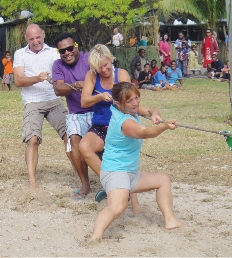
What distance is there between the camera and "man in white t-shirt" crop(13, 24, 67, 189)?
7.65 metres

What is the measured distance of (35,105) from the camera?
7.82 meters

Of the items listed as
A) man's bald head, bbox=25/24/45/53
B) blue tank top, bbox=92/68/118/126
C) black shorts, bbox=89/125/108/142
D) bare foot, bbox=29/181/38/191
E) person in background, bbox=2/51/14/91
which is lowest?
person in background, bbox=2/51/14/91

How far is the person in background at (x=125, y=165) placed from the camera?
570 cm

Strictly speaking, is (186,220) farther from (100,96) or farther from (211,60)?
(211,60)

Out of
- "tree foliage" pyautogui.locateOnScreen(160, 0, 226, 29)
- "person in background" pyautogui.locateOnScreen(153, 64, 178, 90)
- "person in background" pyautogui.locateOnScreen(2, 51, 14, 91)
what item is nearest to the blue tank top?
"person in background" pyautogui.locateOnScreen(153, 64, 178, 90)

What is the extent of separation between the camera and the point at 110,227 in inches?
240

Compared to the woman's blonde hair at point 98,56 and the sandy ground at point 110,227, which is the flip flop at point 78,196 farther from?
the woman's blonde hair at point 98,56

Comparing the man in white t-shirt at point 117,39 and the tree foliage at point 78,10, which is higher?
the tree foliage at point 78,10

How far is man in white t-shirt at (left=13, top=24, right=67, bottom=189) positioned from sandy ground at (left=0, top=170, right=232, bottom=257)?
1.58ft

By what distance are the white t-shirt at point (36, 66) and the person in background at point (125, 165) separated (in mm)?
2013

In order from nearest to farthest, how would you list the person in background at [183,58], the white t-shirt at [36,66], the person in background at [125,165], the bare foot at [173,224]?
the person in background at [125,165] → the bare foot at [173,224] → the white t-shirt at [36,66] → the person in background at [183,58]

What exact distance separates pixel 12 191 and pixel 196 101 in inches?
470

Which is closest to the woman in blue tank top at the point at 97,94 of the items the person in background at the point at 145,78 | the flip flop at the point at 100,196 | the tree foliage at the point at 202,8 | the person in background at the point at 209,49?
the flip flop at the point at 100,196

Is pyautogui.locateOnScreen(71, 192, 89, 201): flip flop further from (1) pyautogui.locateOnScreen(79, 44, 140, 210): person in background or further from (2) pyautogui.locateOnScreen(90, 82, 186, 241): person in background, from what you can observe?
(2) pyautogui.locateOnScreen(90, 82, 186, 241): person in background
